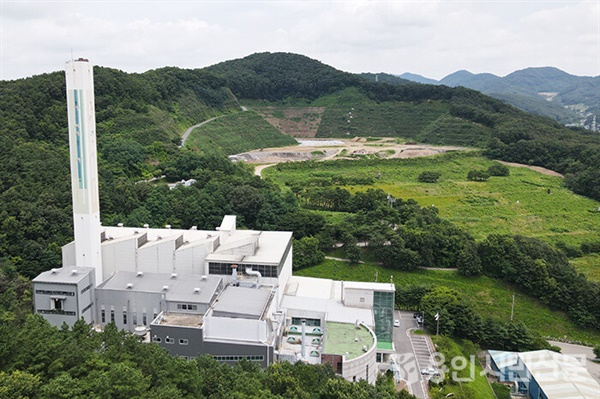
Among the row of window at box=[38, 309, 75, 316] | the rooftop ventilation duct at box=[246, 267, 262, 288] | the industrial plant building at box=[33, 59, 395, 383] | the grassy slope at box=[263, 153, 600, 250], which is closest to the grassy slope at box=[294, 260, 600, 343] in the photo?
the industrial plant building at box=[33, 59, 395, 383]

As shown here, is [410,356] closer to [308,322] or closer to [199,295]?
[308,322]

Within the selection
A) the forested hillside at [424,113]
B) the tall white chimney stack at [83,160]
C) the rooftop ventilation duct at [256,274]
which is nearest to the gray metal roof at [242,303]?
the rooftop ventilation duct at [256,274]

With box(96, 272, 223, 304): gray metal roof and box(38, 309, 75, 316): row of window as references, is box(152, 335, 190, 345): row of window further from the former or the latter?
box(38, 309, 75, 316): row of window

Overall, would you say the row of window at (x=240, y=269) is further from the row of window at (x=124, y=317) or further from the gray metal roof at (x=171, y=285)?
the row of window at (x=124, y=317)

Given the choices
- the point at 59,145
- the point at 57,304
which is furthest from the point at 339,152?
the point at 57,304

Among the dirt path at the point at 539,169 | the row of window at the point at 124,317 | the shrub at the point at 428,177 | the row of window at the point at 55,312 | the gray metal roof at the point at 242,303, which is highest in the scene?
the dirt path at the point at 539,169

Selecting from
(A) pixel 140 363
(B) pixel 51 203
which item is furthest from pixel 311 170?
(A) pixel 140 363

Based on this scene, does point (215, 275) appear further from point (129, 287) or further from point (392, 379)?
point (392, 379)
